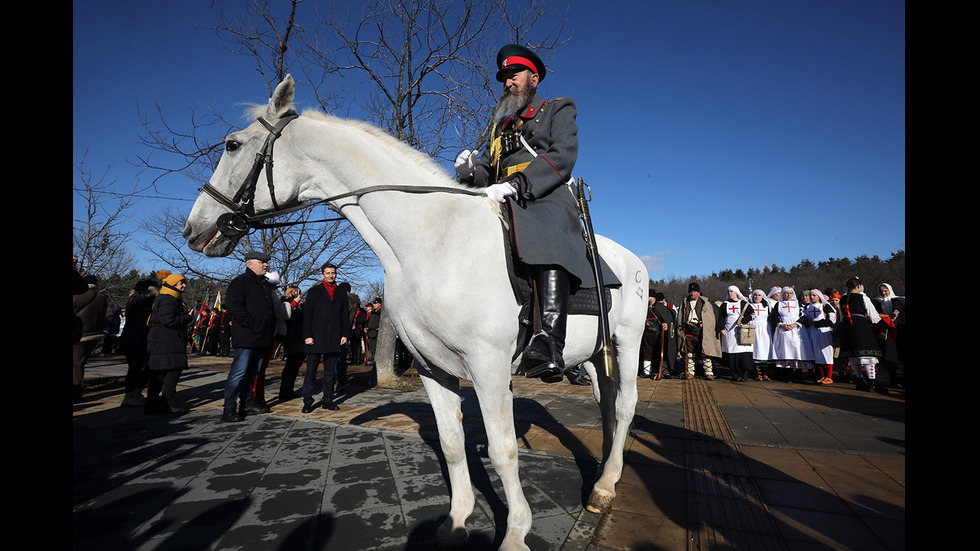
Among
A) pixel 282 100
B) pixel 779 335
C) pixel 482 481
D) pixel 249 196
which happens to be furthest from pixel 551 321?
pixel 779 335

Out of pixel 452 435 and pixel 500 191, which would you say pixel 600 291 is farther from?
pixel 452 435

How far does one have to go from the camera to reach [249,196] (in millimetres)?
2541

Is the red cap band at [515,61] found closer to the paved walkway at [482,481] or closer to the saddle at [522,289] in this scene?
the saddle at [522,289]

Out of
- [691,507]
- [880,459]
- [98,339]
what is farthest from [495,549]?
[98,339]

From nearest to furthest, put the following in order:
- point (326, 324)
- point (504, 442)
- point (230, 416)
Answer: point (504, 442)
point (230, 416)
point (326, 324)

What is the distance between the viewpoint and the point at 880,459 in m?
4.07

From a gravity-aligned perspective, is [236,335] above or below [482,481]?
above

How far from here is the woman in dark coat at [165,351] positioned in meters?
6.34

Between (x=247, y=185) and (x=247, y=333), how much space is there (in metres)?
4.58

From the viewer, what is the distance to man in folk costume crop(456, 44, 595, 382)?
8.02 ft

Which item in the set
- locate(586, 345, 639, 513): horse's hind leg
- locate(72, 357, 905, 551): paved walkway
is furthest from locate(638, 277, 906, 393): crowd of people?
locate(586, 345, 639, 513): horse's hind leg

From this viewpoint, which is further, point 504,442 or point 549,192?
point 549,192

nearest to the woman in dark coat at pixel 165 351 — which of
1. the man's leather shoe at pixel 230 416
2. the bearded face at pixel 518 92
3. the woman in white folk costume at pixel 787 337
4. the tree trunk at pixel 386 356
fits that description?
the man's leather shoe at pixel 230 416

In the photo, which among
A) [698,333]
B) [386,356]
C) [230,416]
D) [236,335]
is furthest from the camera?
[698,333]
